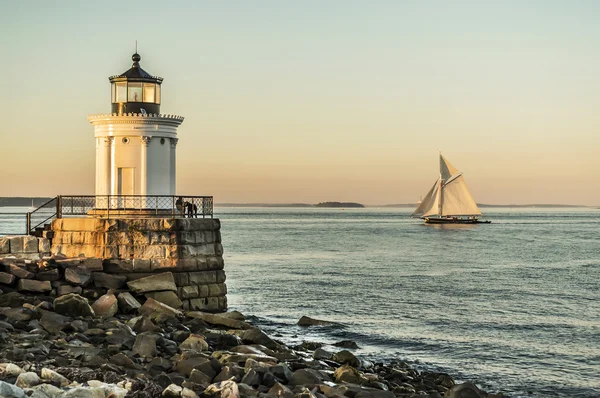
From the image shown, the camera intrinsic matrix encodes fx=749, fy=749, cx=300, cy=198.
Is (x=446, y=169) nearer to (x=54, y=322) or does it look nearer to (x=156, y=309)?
(x=156, y=309)

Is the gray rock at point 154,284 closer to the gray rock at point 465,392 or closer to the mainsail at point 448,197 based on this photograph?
the gray rock at point 465,392

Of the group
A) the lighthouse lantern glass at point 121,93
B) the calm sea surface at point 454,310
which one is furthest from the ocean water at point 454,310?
the lighthouse lantern glass at point 121,93

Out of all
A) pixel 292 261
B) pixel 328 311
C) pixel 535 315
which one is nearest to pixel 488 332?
pixel 535 315

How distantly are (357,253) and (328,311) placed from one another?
28.9 meters

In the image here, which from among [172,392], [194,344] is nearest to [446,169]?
[194,344]

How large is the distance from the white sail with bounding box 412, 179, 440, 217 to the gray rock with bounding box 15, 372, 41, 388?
11045 centimetres

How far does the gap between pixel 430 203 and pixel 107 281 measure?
106041mm

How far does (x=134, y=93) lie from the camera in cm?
2169

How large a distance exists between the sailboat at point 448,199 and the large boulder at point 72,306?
10273 cm

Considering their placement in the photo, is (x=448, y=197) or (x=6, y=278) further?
(x=448, y=197)

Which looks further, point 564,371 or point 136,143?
point 136,143

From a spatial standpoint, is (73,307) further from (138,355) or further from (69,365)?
(69,365)

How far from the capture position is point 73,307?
16.0m

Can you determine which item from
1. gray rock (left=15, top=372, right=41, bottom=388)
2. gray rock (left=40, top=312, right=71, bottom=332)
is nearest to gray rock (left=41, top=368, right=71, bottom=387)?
gray rock (left=15, top=372, right=41, bottom=388)
